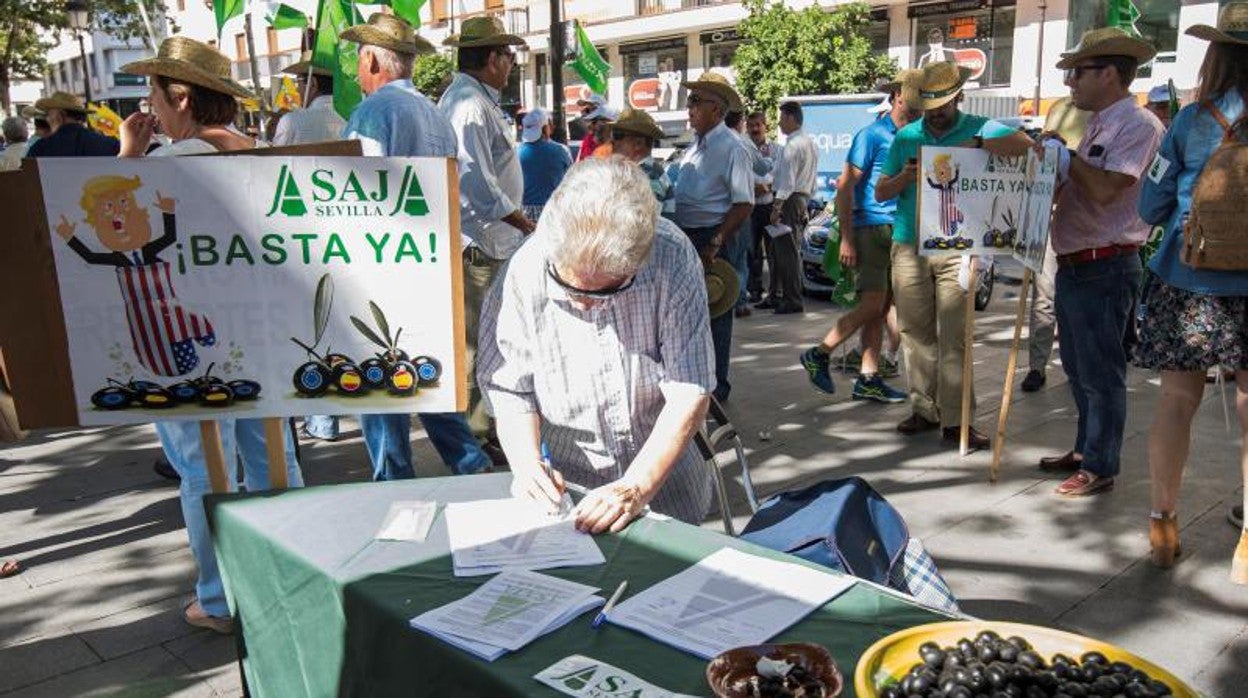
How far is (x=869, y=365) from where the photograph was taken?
5902mm

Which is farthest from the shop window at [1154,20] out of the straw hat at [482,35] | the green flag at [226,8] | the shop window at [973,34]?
the straw hat at [482,35]

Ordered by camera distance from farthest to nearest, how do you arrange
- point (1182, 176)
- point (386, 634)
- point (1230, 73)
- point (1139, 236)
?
1. point (1139, 236)
2. point (1182, 176)
3. point (1230, 73)
4. point (386, 634)

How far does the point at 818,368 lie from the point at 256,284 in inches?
150

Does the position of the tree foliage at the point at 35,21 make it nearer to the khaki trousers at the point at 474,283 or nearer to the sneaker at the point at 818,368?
the khaki trousers at the point at 474,283

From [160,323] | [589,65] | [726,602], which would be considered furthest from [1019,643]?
[589,65]

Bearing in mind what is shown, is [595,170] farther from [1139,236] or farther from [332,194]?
[1139,236]

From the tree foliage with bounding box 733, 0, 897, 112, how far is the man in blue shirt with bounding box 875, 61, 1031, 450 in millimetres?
19773

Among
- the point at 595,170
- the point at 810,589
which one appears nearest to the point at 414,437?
the point at 595,170

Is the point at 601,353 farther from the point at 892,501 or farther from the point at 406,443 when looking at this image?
the point at 892,501

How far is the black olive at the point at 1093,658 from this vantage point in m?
1.38

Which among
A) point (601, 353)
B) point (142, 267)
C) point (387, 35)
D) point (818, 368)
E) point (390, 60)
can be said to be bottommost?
point (818, 368)

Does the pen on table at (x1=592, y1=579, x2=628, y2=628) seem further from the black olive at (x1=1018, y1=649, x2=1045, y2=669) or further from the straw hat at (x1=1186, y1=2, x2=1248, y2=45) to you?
the straw hat at (x1=1186, y1=2, x2=1248, y2=45)

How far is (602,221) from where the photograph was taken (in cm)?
210

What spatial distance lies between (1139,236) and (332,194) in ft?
10.6
